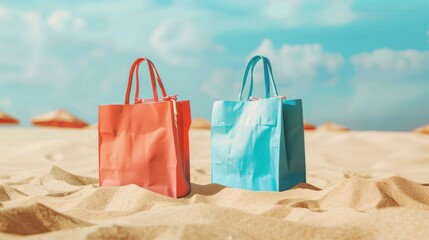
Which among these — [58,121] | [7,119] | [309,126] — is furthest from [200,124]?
[7,119]

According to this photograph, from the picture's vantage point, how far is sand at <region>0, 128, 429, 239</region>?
1211 mm

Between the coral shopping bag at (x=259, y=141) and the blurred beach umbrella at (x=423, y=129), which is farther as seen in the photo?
the blurred beach umbrella at (x=423, y=129)

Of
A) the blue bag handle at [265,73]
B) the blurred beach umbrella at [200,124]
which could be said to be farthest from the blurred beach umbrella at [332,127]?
the blue bag handle at [265,73]

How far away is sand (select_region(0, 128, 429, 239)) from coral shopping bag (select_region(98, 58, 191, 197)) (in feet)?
0.49

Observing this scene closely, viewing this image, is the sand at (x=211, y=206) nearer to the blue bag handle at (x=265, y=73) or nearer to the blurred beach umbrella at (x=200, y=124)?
the blue bag handle at (x=265, y=73)

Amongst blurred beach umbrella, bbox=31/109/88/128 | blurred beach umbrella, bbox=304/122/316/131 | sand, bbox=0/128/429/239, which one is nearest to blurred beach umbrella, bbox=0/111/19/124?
blurred beach umbrella, bbox=31/109/88/128

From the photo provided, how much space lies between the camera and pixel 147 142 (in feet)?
8.15

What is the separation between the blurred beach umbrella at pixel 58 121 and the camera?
10.1 meters

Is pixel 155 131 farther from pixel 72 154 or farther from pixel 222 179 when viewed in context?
pixel 72 154

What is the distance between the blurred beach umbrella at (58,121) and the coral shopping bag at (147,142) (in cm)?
791

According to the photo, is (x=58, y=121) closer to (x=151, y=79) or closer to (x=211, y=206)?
(x=151, y=79)

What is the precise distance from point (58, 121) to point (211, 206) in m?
9.30

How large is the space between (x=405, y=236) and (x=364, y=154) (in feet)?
13.7

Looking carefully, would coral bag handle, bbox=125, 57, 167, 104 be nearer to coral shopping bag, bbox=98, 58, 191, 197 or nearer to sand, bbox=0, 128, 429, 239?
coral shopping bag, bbox=98, 58, 191, 197
